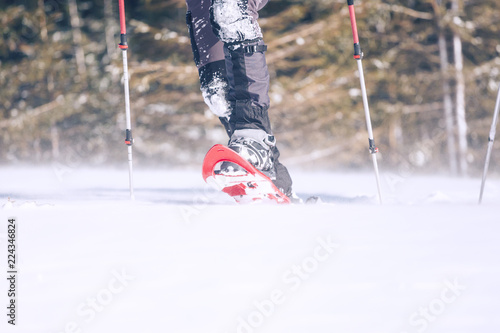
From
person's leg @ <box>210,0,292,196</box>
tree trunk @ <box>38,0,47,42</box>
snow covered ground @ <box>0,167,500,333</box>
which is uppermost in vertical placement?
tree trunk @ <box>38,0,47,42</box>

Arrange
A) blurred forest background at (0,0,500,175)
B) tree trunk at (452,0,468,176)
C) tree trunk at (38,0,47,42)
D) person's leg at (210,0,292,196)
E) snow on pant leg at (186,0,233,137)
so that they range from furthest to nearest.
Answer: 1. tree trunk at (38,0,47,42)
2. blurred forest background at (0,0,500,175)
3. tree trunk at (452,0,468,176)
4. snow on pant leg at (186,0,233,137)
5. person's leg at (210,0,292,196)

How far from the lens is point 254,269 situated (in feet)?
4.55

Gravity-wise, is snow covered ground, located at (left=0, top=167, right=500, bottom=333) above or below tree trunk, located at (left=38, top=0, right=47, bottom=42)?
below

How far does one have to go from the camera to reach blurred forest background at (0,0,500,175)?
39.1ft

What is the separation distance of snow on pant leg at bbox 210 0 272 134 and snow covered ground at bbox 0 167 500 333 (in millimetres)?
701

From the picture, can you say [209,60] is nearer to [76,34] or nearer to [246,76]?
[246,76]

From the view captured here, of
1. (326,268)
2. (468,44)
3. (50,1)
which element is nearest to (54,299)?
(326,268)

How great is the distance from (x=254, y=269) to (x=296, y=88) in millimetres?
11094

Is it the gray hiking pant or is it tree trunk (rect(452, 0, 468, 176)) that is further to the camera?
tree trunk (rect(452, 0, 468, 176))

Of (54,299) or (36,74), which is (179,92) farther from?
(54,299)

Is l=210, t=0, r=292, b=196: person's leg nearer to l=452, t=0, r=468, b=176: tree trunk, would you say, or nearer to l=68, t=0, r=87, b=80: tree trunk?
l=452, t=0, r=468, b=176: tree trunk

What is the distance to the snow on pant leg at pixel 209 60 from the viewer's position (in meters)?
2.80

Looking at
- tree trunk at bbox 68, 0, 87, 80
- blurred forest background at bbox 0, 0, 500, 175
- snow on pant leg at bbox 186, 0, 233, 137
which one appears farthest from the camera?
tree trunk at bbox 68, 0, 87, 80

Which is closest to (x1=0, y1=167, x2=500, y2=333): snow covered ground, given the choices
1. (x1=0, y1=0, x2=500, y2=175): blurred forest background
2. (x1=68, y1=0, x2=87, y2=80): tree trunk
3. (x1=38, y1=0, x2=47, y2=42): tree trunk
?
(x1=0, y1=0, x2=500, y2=175): blurred forest background
